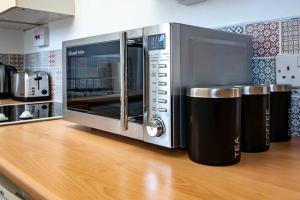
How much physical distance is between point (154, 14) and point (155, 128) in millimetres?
666

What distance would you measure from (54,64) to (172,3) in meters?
1.02

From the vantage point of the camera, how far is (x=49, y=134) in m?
0.87

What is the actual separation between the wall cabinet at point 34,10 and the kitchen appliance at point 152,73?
2.25ft

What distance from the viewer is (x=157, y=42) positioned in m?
0.62

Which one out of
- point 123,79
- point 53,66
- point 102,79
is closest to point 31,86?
point 53,66

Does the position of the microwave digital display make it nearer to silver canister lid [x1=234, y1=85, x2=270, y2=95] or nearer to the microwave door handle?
the microwave door handle

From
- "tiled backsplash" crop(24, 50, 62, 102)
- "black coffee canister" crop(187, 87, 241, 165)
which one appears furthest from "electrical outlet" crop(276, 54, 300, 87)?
"tiled backsplash" crop(24, 50, 62, 102)

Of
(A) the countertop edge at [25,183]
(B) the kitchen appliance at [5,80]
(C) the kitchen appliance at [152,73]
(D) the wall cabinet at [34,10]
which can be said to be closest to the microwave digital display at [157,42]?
(C) the kitchen appliance at [152,73]

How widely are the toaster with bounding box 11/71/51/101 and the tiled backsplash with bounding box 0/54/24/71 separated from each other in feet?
1.27

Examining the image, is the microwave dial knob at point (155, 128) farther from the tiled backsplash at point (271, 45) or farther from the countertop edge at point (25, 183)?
the tiled backsplash at point (271, 45)

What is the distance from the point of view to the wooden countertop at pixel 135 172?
43cm

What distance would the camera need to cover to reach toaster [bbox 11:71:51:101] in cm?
173

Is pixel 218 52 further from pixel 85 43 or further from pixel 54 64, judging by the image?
pixel 54 64

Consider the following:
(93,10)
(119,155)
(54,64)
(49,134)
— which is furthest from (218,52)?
(54,64)
